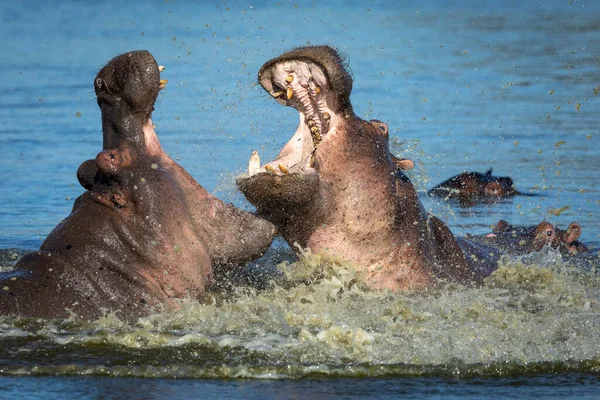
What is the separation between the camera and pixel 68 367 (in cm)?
643

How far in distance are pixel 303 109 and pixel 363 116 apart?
6410mm

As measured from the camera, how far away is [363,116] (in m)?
14.5

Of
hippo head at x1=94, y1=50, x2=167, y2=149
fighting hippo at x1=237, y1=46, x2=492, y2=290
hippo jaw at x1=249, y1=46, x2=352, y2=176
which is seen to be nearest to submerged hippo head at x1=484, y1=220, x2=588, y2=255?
fighting hippo at x1=237, y1=46, x2=492, y2=290

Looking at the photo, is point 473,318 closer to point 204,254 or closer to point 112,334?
point 204,254

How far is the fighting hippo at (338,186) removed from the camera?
7855mm

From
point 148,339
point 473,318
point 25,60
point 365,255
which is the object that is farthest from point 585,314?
point 25,60

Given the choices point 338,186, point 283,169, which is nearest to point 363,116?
point 338,186

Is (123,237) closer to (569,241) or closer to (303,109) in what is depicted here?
(303,109)

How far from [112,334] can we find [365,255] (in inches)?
75.5

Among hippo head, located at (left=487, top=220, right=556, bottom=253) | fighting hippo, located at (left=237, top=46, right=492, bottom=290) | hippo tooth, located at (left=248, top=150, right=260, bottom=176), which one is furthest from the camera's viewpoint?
hippo head, located at (left=487, top=220, right=556, bottom=253)

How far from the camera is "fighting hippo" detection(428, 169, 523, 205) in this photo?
1319 centimetres

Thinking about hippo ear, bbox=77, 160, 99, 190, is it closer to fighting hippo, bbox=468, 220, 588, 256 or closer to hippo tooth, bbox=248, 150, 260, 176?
hippo tooth, bbox=248, 150, 260, 176

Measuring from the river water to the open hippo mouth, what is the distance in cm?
45

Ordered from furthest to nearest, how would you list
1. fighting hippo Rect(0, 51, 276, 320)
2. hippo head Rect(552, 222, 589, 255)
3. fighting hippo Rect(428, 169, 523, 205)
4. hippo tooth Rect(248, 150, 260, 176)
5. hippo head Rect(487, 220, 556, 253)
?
fighting hippo Rect(428, 169, 523, 205) < hippo head Rect(552, 222, 589, 255) < hippo head Rect(487, 220, 556, 253) < hippo tooth Rect(248, 150, 260, 176) < fighting hippo Rect(0, 51, 276, 320)
